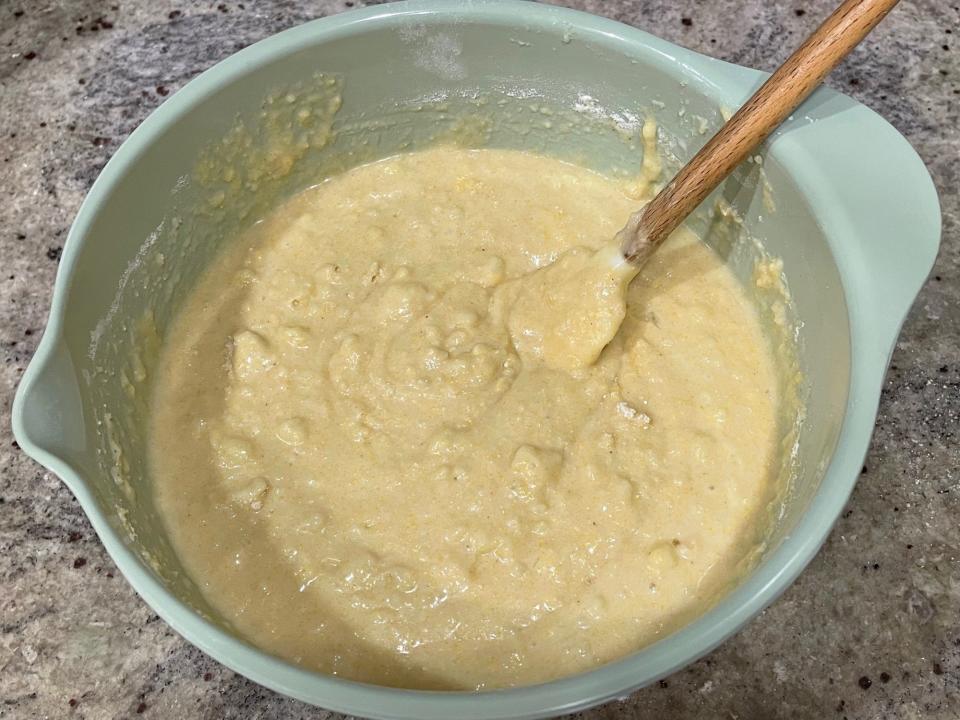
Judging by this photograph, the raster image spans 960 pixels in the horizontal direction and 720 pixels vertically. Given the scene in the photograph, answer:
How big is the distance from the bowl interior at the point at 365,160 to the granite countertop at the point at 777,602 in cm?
Answer: 20

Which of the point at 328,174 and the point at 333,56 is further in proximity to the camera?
the point at 328,174

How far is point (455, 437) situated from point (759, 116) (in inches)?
25.8

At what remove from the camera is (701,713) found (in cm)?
134

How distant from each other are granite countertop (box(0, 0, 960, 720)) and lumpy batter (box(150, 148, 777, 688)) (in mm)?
177

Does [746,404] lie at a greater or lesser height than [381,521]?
greater

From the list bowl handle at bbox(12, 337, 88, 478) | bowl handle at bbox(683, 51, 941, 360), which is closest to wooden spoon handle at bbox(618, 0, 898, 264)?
bowl handle at bbox(683, 51, 941, 360)

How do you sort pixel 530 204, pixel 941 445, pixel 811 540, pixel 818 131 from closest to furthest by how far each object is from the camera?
1. pixel 811 540
2. pixel 818 131
3. pixel 941 445
4. pixel 530 204

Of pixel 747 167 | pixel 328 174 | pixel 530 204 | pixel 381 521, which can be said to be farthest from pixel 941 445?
pixel 328 174

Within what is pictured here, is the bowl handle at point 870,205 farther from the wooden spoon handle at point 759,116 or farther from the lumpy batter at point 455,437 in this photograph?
the lumpy batter at point 455,437

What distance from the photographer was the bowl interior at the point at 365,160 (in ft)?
4.30

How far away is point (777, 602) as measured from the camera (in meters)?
1.44

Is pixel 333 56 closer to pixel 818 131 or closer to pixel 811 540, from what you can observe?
pixel 818 131

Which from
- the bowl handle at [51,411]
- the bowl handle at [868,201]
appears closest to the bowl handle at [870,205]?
the bowl handle at [868,201]

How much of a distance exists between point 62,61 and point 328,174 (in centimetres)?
71
